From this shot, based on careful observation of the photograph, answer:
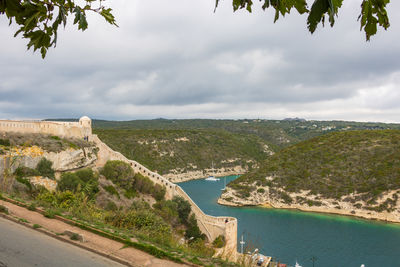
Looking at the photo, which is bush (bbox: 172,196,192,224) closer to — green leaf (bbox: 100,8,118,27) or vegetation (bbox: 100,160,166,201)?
vegetation (bbox: 100,160,166,201)

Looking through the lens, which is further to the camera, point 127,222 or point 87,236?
point 127,222

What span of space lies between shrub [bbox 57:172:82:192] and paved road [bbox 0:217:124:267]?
11.6m

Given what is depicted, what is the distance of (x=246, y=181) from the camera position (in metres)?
52.8

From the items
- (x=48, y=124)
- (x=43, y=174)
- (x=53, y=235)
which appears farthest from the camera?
(x=48, y=124)

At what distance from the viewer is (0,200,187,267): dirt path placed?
18.1ft

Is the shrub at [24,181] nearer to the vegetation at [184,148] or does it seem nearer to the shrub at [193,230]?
the shrub at [193,230]

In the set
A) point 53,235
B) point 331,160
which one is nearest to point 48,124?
point 53,235

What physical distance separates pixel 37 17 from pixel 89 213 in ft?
25.9

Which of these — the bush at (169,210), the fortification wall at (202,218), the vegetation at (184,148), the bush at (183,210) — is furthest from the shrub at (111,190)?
the vegetation at (184,148)

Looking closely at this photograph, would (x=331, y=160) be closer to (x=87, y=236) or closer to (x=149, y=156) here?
(x=149, y=156)

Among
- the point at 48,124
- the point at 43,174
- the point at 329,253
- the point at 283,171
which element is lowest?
the point at 329,253

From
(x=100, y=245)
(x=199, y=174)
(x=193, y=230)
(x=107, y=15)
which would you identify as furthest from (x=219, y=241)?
(x=199, y=174)

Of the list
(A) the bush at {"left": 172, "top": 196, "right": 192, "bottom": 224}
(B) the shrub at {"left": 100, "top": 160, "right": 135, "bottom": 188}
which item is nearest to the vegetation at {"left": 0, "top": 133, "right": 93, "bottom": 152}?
(B) the shrub at {"left": 100, "top": 160, "right": 135, "bottom": 188}

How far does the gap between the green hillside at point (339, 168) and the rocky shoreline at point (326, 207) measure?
1281 millimetres
